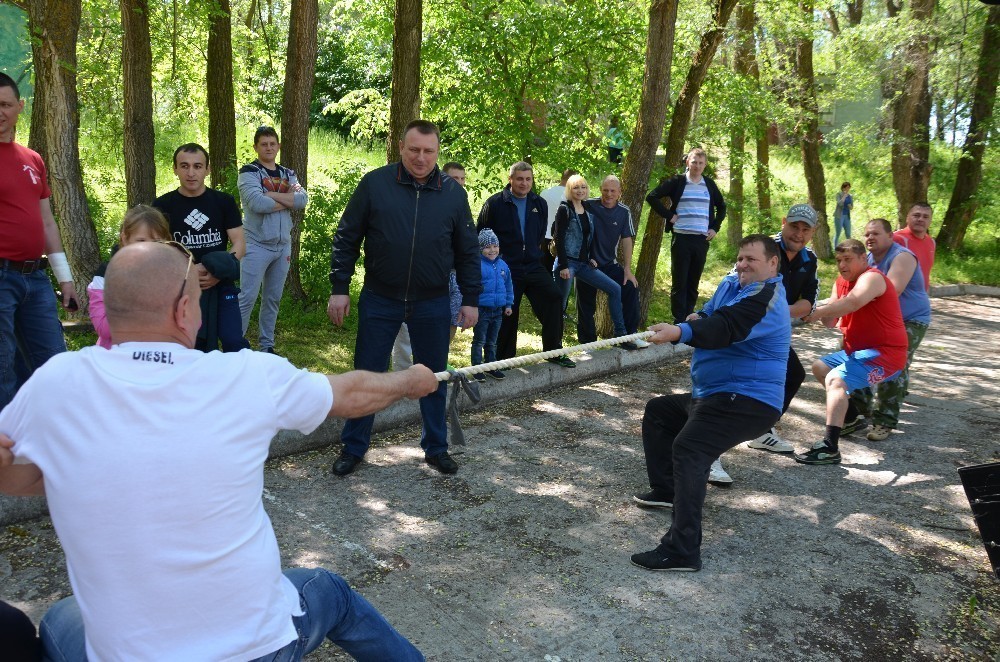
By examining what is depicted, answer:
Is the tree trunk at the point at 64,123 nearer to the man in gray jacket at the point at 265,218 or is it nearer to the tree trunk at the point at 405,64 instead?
the man in gray jacket at the point at 265,218

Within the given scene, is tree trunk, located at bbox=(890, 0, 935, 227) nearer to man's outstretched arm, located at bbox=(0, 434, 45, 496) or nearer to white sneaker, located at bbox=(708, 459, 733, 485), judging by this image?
white sneaker, located at bbox=(708, 459, 733, 485)

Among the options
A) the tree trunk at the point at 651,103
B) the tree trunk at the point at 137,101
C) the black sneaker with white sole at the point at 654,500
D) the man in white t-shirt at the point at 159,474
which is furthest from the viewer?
the tree trunk at the point at 651,103

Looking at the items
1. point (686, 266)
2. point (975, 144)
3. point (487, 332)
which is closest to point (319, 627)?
point (487, 332)

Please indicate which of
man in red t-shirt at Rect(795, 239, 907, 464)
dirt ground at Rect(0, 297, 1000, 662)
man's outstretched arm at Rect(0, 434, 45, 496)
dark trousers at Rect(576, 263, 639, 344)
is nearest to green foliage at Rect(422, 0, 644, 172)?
dark trousers at Rect(576, 263, 639, 344)

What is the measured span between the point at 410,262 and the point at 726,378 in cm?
210

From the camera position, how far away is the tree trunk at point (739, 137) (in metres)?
14.5

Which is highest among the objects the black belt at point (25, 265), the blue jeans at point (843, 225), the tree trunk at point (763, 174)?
the tree trunk at point (763, 174)

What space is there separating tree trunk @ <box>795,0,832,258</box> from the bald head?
50.2 feet

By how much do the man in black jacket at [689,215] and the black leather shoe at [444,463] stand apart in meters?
4.54

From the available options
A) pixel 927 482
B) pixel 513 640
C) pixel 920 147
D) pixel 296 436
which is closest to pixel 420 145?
pixel 296 436

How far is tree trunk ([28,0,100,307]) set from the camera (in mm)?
7367

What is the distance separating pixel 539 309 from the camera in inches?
321

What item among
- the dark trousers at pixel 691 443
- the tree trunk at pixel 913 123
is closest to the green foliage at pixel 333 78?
the tree trunk at pixel 913 123

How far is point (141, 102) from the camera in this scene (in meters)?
8.48
